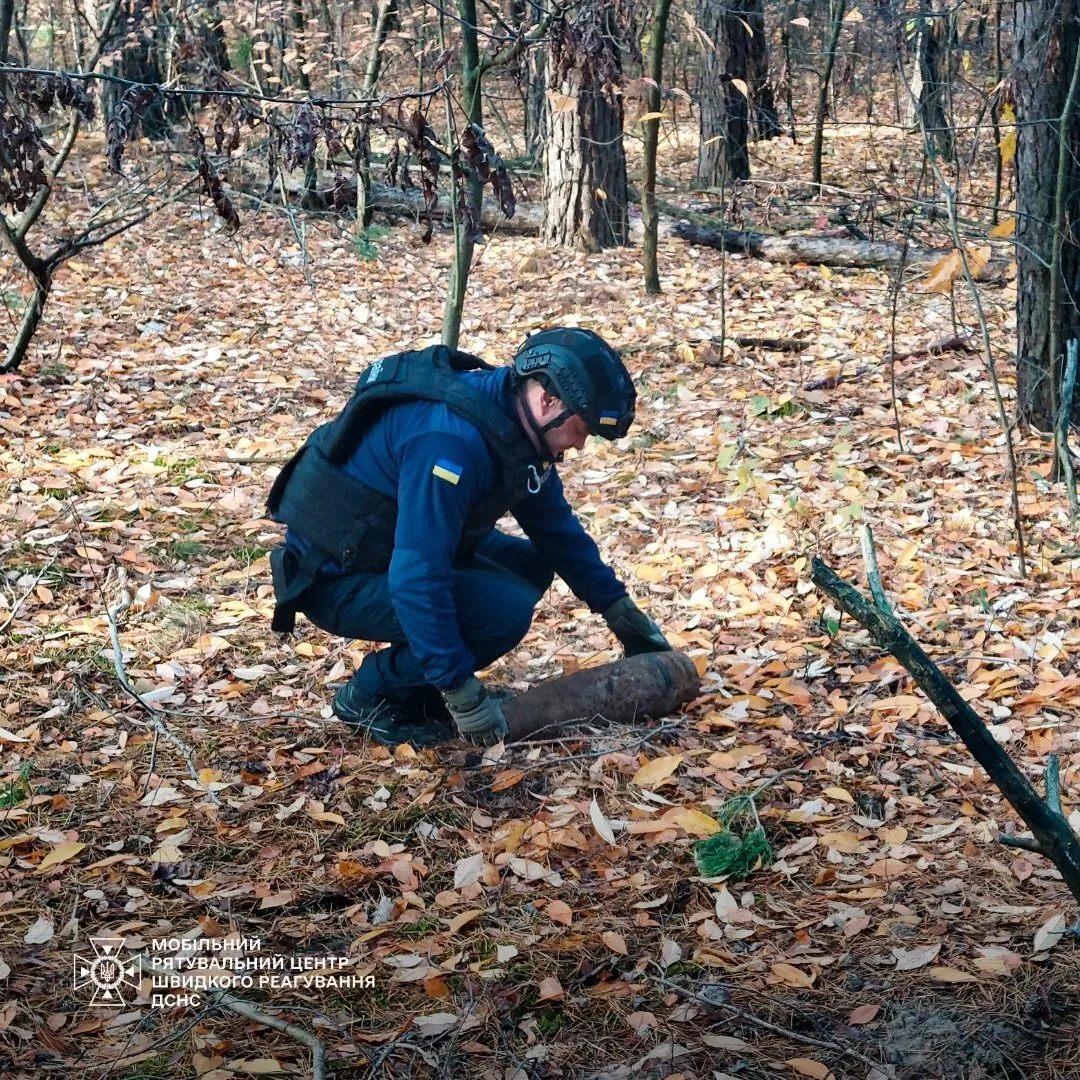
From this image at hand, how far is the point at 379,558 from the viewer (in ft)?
12.4

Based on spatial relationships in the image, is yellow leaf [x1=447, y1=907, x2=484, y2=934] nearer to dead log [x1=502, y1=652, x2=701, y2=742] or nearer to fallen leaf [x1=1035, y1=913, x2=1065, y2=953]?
dead log [x1=502, y1=652, x2=701, y2=742]

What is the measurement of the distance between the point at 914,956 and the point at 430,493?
67.1 inches

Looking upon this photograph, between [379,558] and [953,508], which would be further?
[953,508]

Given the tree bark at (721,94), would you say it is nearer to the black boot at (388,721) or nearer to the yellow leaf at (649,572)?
the yellow leaf at (649,572)

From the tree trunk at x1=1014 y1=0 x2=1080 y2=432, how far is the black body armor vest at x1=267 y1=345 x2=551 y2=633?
3.01 m

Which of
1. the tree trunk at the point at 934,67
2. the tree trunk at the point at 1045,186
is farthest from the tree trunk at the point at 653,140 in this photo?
the tree trunk at the point at 934,67

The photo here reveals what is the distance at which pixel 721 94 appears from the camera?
39.0 feet

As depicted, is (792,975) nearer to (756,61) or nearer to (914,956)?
(914,956)

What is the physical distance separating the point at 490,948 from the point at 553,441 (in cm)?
141

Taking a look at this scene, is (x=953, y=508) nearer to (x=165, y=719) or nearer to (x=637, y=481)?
(x=637, y=481)

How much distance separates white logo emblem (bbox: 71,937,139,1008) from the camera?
9.01 feet

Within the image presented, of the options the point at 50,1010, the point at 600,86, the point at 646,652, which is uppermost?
the point at 600,86

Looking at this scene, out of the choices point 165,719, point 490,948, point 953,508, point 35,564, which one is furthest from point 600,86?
point 490,948

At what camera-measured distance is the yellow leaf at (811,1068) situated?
95.3 inches
